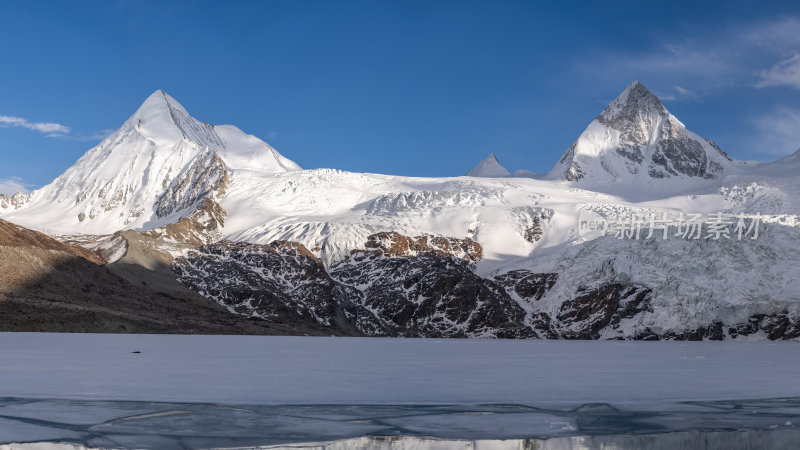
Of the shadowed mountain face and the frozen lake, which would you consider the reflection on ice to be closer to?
the frozen lake

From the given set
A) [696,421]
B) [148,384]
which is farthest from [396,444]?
[148,384]

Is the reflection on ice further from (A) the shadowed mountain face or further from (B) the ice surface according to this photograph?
(A) the shadowed mountain face

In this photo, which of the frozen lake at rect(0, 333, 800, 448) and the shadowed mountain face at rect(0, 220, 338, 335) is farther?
the shadowed mountain face at rect(0, 220, 338, 335)

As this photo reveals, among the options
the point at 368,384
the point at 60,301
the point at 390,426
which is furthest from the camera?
the point at 60,301

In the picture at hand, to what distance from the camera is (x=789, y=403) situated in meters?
28.6

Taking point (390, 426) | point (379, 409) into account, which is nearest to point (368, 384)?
point (379, 409)

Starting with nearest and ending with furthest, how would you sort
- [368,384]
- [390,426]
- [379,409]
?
1. [390,426]
2. [379,409]
3. [368,384]

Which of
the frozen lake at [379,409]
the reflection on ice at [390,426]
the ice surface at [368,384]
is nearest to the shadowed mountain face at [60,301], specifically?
→ the ice surface at [368,384]

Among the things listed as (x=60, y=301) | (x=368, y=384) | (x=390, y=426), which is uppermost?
(x=60, y=301)

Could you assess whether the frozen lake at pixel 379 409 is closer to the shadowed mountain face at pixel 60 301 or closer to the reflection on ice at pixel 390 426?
the reflection on ice at pixel 390 426

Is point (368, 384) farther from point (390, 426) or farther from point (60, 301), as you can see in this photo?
point (60, 301)

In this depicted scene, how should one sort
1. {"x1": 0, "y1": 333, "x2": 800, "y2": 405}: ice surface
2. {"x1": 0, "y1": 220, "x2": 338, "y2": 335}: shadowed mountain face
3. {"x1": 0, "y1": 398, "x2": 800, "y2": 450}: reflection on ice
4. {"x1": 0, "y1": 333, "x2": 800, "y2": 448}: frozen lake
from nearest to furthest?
{"x1": 0, "y1": 398, "x2": 800, "y2": 450}: reflection on ice
{"x1": 0, "y1": 333, "x2": 800, "y2": 448}: frozen lake
{"x1": 0, "y1": 333, "x2": 800, "y2": 405}: ice surface
{"x1": 0, "y1": 220, "x2": 338, "y2": 335}: shadowed mountain face

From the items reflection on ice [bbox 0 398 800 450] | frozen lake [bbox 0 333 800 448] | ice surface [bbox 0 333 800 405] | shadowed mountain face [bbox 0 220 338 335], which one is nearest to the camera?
→ reflection on ice [bbox 0 398 800 450]

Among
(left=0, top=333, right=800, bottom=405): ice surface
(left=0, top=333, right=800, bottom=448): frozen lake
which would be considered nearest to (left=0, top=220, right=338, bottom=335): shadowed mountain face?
(left=0, top=333, right=800, bottom=405): ice surface
